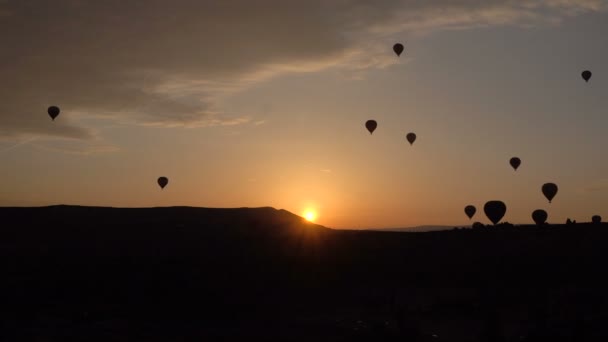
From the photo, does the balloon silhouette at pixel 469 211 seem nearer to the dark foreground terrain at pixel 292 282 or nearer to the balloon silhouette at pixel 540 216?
the balloon silhouette at pixel 540 216

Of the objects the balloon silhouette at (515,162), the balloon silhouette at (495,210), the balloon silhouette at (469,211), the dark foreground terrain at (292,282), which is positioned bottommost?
the dark foreground terrain at (292,282)

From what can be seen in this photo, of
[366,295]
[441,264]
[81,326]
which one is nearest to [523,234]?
[441,264]

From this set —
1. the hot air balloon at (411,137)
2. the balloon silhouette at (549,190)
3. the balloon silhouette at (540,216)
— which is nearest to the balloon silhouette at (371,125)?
the hot air balloon at (411,137)

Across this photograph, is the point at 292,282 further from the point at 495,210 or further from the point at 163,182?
the point at 163,182

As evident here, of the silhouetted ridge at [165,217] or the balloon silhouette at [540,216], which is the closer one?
the silhouetted ridge at [165,217]

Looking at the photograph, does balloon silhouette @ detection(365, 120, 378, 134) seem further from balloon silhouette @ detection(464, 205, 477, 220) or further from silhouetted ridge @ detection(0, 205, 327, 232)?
balloon silhouette @ detection(464, 205, 477, 220)

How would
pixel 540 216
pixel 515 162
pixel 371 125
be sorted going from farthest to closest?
pixel 515 162
pixel 371 125
pixel 540 216

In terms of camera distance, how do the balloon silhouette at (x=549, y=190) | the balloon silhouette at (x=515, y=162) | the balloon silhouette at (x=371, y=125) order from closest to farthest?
the balloon silhouette at (x=549, y=190) < the balloon silhouette at (x=371, y=125) < the balloon silhouette at (x=515, y=162)

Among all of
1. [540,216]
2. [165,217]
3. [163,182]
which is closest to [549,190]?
[540,216]
